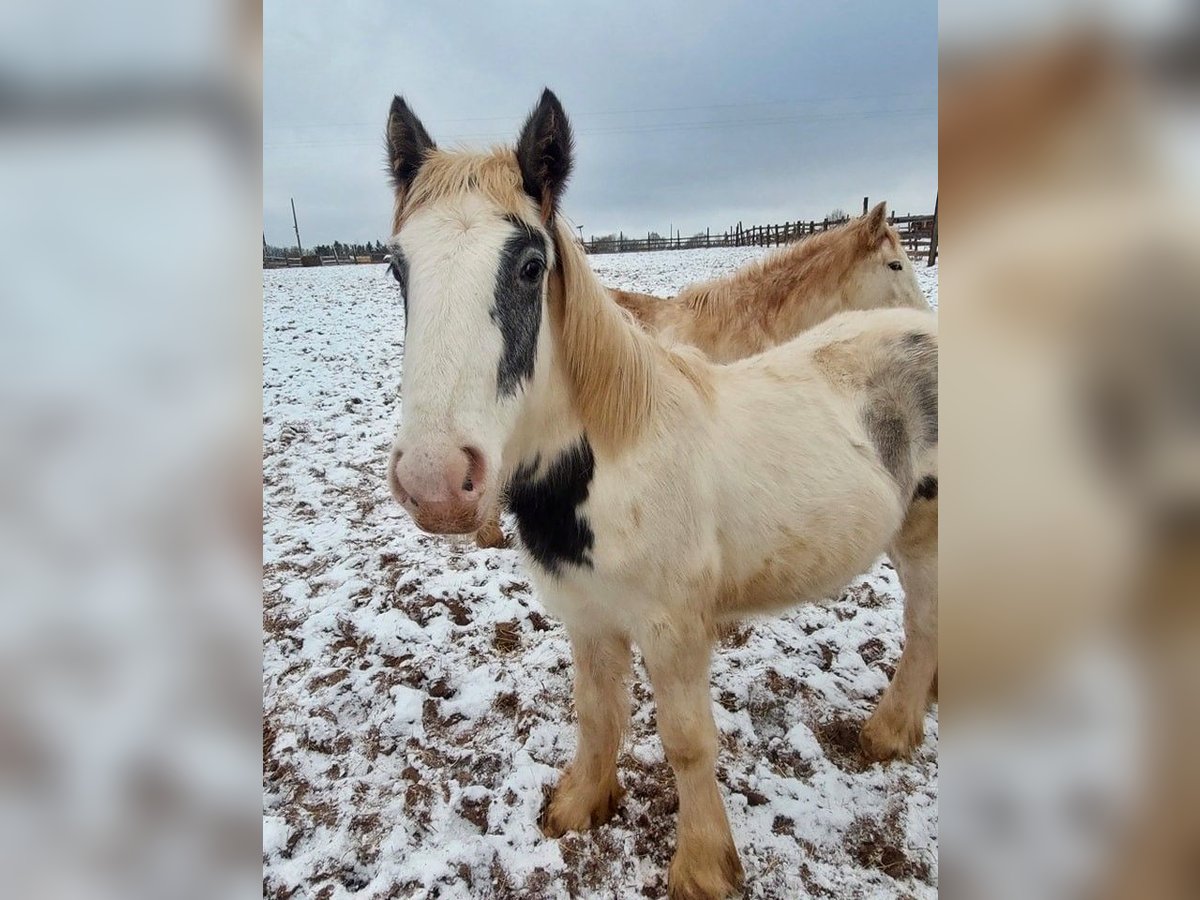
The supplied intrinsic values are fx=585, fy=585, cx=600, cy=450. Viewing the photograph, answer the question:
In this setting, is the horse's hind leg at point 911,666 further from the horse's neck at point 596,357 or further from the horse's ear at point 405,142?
the horse's ear at point 405,142

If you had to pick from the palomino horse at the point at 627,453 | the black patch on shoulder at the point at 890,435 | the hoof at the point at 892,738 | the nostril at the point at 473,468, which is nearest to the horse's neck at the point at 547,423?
the palomino horse at the point at 627,453

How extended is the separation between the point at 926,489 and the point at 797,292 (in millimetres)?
3292

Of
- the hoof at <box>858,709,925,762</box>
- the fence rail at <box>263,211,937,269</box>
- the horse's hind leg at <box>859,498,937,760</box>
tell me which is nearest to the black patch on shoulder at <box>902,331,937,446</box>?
the horse's hind leg at <box>859,498,937,760</box>

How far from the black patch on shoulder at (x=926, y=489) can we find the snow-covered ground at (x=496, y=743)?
1279mm

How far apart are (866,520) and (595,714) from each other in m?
1.37

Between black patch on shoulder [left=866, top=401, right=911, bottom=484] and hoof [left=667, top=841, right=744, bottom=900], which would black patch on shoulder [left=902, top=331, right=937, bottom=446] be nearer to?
black patch on shoulder [left=866, top=401, right=911, bottom=484]

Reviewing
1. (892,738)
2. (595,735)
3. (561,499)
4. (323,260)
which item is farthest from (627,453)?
(323,260)

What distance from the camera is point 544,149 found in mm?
1654
